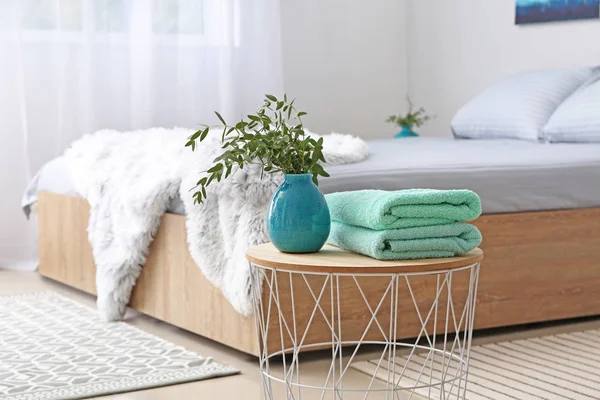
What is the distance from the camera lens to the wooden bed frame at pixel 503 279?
2621 millimetres

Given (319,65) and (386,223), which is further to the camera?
(319,65)

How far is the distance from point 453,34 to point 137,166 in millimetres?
2413

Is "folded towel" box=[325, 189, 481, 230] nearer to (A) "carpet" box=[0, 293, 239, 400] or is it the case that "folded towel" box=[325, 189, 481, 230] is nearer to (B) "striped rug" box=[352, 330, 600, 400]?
(B) "striped rug" box=[352, 330, 600, 400]

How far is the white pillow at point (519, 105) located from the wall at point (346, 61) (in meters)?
1.28

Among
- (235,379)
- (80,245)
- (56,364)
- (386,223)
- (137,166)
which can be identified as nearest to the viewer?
(386,223)

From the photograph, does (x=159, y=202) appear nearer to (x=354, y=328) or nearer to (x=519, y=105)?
(x=354, y=328)

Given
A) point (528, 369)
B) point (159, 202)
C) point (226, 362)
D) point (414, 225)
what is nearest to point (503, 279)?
point (528, 369)

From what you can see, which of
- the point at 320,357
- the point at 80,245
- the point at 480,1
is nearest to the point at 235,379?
the point at 320,357

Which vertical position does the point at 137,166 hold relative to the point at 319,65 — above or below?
below

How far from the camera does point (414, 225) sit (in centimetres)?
168

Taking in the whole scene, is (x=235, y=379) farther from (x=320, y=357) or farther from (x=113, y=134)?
(x=113, y=134)

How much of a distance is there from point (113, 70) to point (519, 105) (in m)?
1.88

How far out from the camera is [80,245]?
3453mm

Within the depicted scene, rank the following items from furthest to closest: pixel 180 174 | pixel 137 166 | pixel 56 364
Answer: pixel 137 166
pixel 180 174
pixel 56 364
